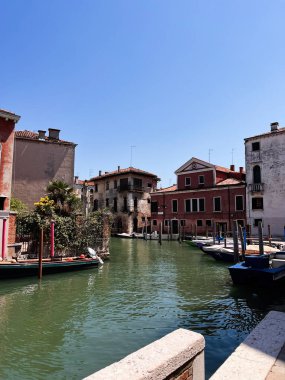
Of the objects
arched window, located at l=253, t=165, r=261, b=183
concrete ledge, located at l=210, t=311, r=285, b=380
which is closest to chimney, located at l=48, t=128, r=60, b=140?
arched window, located at l=253, t=165, r=261, b=183

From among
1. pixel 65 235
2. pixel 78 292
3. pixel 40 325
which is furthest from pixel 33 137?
pixel 40 325

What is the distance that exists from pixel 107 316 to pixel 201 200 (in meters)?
27.6

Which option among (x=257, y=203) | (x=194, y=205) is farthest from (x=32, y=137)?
(x=257, y=203)

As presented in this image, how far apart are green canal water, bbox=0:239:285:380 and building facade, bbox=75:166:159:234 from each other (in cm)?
2818

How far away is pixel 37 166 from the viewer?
2280 cm

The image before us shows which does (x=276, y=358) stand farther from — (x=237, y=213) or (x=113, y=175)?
(x=113, y=175)

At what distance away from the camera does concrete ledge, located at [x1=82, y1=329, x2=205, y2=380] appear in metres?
1.95

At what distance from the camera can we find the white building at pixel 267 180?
28188 mm

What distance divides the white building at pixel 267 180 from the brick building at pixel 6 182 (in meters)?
22.4

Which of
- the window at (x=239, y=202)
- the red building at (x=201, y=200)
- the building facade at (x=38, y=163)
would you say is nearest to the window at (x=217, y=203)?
the red building at (x=201, y=200)

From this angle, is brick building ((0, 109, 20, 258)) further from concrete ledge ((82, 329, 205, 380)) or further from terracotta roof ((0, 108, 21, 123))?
concrete ledge ((82, 329, 205, 380))

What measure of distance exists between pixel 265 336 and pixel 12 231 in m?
13.2

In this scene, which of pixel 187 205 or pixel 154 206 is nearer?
pixel 187 205

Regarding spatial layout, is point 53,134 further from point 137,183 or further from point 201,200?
point 137,183
